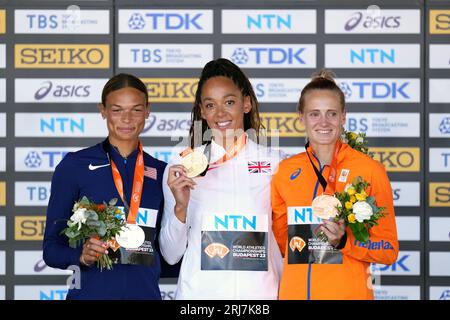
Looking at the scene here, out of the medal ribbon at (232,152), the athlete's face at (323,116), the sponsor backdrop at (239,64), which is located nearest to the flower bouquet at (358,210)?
the athlete's face at (323,116)

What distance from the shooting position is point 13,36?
5.94m

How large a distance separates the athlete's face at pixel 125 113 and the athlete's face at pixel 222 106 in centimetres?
34

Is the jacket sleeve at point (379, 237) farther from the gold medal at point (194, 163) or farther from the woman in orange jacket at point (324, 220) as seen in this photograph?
the gold medal at point (194, 163)

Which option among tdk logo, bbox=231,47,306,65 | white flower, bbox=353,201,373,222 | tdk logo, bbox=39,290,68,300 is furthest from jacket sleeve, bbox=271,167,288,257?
tdk logo, bbox=39,290,68,300

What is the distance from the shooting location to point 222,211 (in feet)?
10.9

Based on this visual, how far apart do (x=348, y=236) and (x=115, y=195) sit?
1.09 m

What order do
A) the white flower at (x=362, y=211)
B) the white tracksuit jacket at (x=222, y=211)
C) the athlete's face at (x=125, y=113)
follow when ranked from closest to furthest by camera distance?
the white flower at (x=362, y=211), the white tracksuit jacket at (x=222, y=211), the athlete's face at (x=125, y=113)

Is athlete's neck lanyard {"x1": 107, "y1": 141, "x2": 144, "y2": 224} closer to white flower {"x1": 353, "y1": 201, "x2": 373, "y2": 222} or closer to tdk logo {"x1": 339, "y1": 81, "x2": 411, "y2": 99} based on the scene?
white flower {"x1": 353, "y1": 201, "x2": 373, "y2": 222}

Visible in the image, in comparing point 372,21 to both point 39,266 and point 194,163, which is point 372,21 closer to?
point 194,163

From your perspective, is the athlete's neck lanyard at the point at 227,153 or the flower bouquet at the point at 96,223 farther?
the athlete's neck lanyard at the point at 227,153

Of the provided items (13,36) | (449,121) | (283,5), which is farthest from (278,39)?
(13,36)

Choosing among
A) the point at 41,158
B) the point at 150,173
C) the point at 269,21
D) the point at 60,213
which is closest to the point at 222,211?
the point at 150,173

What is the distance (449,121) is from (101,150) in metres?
3.28

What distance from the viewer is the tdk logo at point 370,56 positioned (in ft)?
19.4
